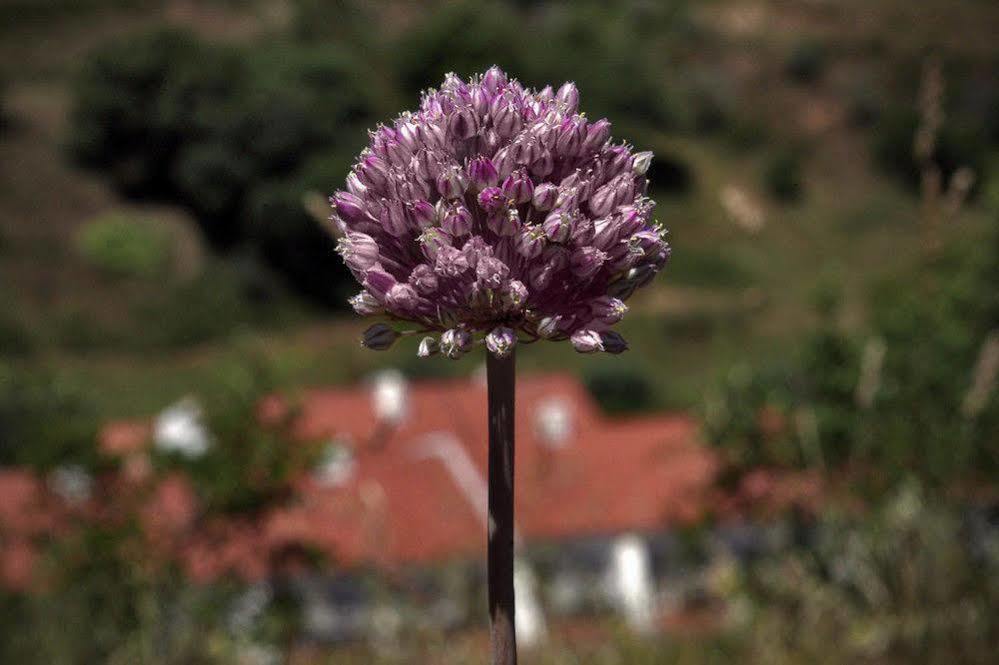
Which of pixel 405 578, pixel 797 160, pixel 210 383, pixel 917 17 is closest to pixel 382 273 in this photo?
pixel 405 578

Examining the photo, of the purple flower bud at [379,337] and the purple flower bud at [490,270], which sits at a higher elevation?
the purple flower bud at [490,270]

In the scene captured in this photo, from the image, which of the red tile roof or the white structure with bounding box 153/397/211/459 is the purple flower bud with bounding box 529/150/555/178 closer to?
the red tile roof

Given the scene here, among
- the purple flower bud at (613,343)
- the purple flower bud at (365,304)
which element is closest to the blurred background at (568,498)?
the purple flower bud at (365,304)

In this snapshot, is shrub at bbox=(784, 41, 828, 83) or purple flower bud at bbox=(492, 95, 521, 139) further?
shrub at bbox=(784, 41, 828, 83)

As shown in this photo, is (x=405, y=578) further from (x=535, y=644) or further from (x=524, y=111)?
(x=524, y=111)

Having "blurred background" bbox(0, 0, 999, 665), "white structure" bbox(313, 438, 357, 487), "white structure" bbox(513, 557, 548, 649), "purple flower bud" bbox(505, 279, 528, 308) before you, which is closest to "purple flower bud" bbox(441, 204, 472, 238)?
"purple flower bud" bbox(505, 279, 528, 308)

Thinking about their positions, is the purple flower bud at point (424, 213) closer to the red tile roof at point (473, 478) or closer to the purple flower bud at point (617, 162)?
the purple flower bud at point (617, 162)
